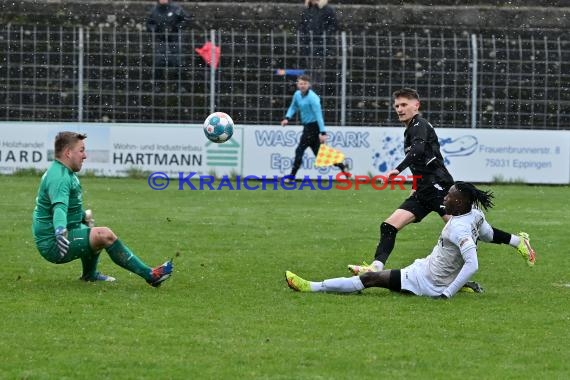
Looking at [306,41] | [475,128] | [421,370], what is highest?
[306,41]

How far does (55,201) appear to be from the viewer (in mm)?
9945

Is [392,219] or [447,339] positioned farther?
[392,219]

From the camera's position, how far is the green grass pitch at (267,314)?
7.32 m

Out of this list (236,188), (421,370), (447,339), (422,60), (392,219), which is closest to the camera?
(421,370)

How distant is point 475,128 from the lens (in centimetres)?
2394

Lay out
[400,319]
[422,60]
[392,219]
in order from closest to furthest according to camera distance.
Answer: [400,319] < [392,219] < [422,60]

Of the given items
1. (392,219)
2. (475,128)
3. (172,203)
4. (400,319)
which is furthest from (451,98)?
(400,319)

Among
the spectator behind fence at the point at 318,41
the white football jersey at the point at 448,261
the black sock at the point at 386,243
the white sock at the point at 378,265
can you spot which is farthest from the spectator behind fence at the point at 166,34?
the white football jersey at the point at 448,261

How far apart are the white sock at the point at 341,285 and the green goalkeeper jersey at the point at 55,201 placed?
2.19 metres

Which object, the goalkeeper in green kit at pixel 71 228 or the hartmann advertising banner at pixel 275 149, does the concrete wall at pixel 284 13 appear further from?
the goalkeeper in green kit at pixel 71 228

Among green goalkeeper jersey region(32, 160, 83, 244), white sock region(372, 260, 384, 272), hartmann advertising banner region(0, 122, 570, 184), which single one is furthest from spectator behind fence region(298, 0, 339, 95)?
green goalkeeper jersey region(32, 160, 83, 244)

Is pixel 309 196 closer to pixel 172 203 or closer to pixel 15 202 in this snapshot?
pixel 172 203

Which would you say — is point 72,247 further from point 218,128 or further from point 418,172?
point 218,128

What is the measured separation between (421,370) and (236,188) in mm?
15021
